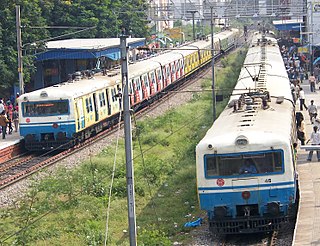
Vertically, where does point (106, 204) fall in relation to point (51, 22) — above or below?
below

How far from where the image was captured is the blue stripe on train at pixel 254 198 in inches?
555

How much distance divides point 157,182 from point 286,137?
6557 mm

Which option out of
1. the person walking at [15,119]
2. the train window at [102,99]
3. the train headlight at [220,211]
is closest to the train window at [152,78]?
the person walking at [15,119]

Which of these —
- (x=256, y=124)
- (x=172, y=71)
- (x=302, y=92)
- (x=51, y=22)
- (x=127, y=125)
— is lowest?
(x=172, y=71)

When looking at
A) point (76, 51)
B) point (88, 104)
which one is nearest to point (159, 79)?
point (76, 51)

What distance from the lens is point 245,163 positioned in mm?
14156

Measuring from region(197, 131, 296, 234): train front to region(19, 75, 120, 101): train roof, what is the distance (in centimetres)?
1122

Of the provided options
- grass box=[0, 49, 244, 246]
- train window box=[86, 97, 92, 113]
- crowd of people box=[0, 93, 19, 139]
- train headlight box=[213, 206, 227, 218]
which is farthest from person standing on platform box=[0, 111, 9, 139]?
train headlight box=[213, 206, 227, 218]

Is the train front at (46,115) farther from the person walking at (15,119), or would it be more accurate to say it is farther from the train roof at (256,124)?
the train roof at (256,124)

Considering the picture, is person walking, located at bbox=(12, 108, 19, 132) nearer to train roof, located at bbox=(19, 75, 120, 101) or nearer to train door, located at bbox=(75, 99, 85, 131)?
train roof, located at bbox=(19, 75, 120, 101)

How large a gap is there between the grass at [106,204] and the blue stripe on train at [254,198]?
112 centimetres

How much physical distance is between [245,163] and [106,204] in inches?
189

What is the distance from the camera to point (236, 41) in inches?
2995

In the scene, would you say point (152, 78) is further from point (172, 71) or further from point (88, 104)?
point (88, 104)
